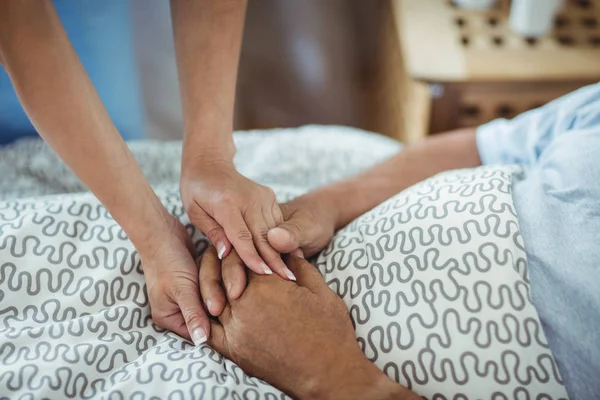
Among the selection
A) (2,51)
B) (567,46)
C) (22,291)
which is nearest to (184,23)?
(2,51)

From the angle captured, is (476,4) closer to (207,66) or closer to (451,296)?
(207,66)

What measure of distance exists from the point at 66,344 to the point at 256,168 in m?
0.54

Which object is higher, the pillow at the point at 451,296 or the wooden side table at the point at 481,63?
the wooden side table at the point at 481,63

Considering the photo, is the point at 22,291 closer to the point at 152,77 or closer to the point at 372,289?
the point at 372,289

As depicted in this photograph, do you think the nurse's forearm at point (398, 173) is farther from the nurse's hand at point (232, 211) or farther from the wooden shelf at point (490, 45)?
the wooden shelf at point (490, 45)

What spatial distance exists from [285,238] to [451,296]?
23 centimetres

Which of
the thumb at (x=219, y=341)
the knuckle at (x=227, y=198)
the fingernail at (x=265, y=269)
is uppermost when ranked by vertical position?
the knuckle at (x=227, y=198)

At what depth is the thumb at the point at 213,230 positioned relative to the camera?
0.81m

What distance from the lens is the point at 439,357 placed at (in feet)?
2.18

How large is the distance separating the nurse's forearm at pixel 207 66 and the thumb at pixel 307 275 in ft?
0.65

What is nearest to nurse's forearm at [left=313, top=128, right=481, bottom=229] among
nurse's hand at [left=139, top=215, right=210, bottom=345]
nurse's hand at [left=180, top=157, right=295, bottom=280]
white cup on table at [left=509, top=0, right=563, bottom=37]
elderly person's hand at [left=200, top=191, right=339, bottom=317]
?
elderly person's hand at [left=200, top=191, right=339, bottom=317]

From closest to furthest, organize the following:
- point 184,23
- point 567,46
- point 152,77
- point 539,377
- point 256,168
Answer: point 539,377
point 184,23
point 256,168
point 567,46
point 152,77

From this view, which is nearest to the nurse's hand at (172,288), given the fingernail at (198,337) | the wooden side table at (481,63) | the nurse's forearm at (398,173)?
the fingernail at (198,337)

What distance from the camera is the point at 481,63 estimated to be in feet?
4.23
